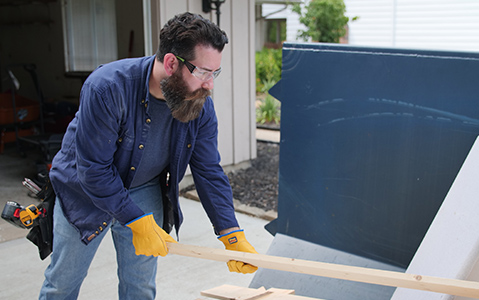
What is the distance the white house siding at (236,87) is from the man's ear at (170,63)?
3.83m

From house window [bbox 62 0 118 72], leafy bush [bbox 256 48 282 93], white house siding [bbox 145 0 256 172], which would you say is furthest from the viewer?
leafy bush [bbox 256 48 282 93]

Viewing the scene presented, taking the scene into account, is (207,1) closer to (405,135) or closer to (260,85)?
(405,135)

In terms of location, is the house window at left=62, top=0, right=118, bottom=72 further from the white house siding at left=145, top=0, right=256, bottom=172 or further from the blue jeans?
the blue jeans

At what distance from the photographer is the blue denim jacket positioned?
2014 mm

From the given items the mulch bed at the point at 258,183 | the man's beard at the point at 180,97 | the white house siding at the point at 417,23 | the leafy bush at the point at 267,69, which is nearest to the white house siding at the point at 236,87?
the mulch bed at the point at 258,183

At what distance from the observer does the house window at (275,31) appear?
1853 centimetres

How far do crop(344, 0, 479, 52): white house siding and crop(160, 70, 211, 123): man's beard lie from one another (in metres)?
12.1

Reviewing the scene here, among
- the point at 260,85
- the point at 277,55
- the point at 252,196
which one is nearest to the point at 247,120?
the point at 252,196

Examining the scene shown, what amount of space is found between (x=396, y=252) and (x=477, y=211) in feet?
2.65

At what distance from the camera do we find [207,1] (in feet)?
18.2

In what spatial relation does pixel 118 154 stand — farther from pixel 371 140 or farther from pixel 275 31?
pixel 275 31

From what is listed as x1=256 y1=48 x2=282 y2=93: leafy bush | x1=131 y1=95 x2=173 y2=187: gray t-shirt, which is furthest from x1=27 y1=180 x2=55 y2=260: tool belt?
x1=256 y1=48 x2=282 y2=93: leafy bush

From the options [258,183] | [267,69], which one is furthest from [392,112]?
[267,69]

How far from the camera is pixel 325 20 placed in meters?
14.7
